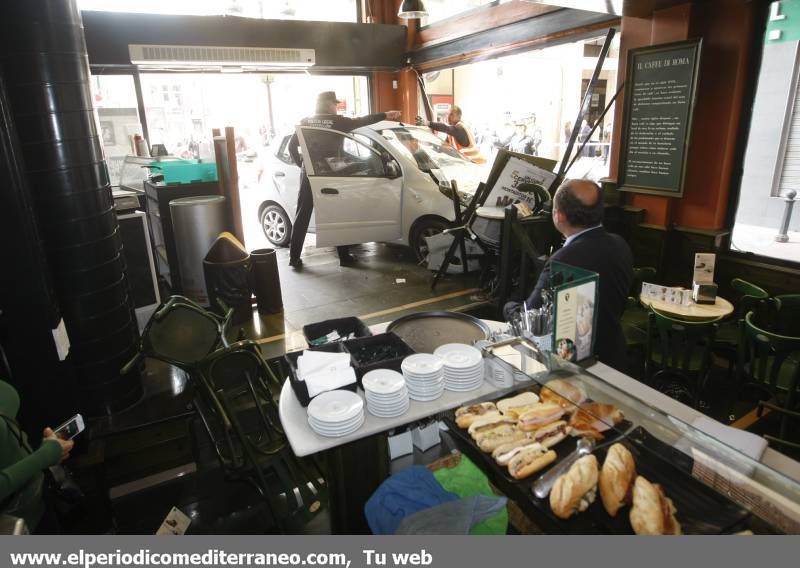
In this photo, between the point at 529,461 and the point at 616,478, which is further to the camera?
the point at 529,461

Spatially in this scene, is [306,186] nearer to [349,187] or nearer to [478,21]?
[349,187]

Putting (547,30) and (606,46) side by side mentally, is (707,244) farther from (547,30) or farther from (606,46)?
(547,30)

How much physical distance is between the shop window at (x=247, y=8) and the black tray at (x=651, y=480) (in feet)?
29.3

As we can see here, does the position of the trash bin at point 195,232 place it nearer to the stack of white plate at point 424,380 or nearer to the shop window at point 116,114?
the shop window at point 116,114

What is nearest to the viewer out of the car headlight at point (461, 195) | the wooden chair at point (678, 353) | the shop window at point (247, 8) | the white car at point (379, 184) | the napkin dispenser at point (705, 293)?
the wooden chair at point (678, 353)

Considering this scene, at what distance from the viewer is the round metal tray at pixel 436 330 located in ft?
7.73

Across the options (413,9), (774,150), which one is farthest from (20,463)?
(413,9)

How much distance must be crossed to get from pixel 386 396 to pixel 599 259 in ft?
4.45

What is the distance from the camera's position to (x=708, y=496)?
1414 millimetres

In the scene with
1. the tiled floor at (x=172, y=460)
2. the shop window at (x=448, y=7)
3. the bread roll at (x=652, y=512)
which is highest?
the shop window at (x=448, y=7)

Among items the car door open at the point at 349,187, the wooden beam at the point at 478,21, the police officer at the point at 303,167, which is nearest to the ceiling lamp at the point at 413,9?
the wooden beam at the point at 478,21

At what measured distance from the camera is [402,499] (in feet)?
4.96

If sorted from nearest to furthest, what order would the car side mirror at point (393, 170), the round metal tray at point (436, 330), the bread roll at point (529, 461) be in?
1. the bread roll at point (529, 461)
2. the round metal tray at point (436, 330)
3. the car side mirror at point (393, 170)

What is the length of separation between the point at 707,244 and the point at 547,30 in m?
3.78
